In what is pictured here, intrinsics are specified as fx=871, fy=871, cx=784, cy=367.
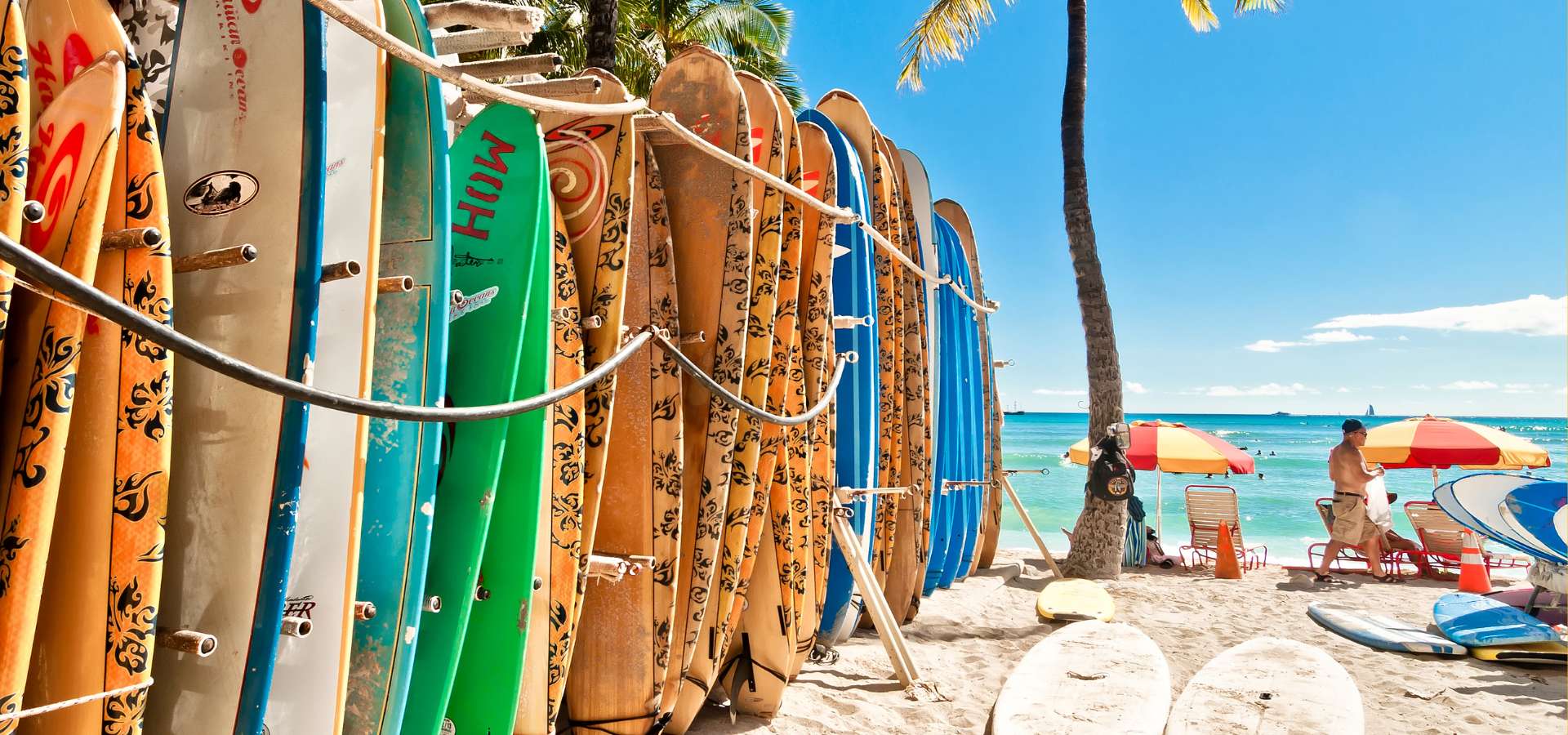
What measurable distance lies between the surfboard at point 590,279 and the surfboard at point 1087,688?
136 cm

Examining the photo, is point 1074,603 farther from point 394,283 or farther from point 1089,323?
point 394,283

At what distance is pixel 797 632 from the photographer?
3400mm

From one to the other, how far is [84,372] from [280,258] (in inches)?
12.7

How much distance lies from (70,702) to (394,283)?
0.84 m

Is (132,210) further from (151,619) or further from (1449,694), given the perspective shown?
(1449,694)

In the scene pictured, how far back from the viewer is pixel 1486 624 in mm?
4883

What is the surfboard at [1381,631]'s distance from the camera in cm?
475

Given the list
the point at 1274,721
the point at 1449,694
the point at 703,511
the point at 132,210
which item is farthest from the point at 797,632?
the point at 1449,694

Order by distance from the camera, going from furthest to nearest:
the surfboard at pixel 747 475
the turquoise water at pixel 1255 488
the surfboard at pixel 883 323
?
1. the turquoise water at pixel 1255 488
2. the surfboard at pixel 883 323
3. the surfboard at pixel 747 475

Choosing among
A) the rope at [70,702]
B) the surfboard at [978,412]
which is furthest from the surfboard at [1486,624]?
the rope at [70,702]

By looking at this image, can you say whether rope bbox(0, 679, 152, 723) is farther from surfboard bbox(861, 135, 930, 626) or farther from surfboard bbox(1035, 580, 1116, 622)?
surfboard bbox(1035, 580, 1116, 622)

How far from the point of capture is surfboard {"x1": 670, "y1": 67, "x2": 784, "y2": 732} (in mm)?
3002

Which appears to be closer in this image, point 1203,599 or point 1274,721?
point 1274,721

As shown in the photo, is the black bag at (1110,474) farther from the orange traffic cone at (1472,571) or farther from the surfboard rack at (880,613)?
the surfboard rack at (880,613)
